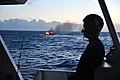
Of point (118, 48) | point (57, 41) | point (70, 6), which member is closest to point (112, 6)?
point (118, 48)

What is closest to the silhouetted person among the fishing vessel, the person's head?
the person's head

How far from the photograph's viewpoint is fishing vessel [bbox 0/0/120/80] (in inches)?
137

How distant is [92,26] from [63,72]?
1460 millimetres

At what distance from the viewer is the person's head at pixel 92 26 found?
2.87 metres

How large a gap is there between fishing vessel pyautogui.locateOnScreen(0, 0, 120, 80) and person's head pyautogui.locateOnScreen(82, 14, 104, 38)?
2.07ft

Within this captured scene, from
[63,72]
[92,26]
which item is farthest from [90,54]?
[63,72]

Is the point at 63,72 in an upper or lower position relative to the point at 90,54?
lower

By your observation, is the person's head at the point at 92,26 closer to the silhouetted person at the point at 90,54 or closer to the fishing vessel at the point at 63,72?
the silhouetted person at the point at 90,54

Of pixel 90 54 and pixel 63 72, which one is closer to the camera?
pixel 90 54

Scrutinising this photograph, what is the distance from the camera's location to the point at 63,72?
13.7ft

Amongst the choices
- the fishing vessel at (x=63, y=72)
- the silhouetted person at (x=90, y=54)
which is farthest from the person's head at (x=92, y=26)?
the fishing vessel at (x=63, y=72)

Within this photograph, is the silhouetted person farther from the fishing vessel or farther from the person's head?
the fishing vessel

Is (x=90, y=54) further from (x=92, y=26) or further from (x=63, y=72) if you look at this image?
(x=63, y=72)

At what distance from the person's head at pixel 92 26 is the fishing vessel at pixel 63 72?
2.07 feet
